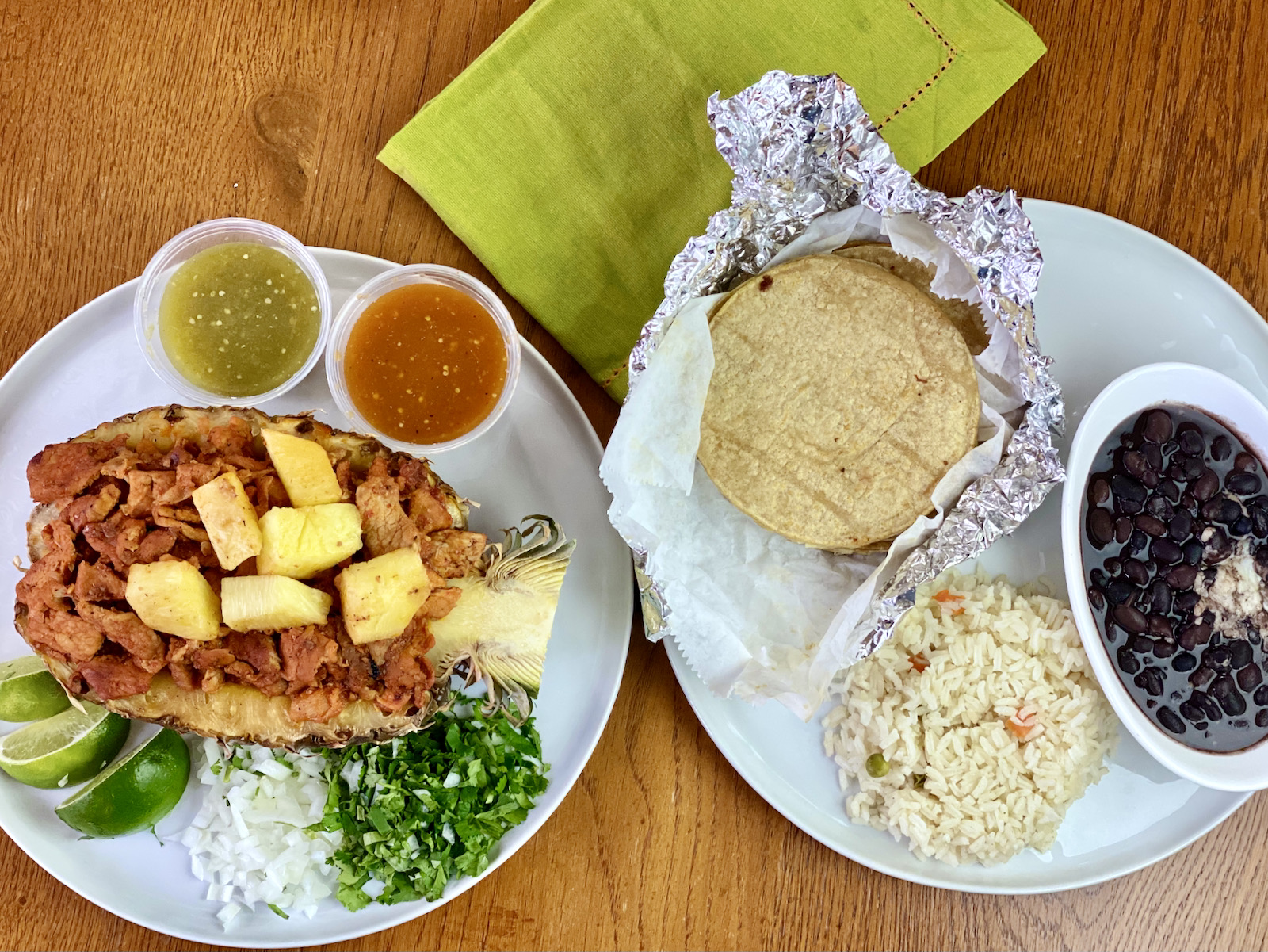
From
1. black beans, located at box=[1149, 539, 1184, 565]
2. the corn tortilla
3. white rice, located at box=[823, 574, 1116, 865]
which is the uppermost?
the corn tortilla

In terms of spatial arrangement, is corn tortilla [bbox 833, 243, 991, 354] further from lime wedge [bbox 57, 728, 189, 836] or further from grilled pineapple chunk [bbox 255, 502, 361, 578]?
lime wedge [bbox 57, 728, 189, 836]

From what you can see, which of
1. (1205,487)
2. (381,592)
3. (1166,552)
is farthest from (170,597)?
(1205,487)

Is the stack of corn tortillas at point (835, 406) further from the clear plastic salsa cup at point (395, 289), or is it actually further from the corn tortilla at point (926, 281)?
the clear plastic salsa cup at point (395, 289)

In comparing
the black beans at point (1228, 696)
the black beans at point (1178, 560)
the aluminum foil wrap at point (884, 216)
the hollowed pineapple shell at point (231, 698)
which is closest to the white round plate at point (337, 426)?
the aluminum foil wrap at point (884, 216)

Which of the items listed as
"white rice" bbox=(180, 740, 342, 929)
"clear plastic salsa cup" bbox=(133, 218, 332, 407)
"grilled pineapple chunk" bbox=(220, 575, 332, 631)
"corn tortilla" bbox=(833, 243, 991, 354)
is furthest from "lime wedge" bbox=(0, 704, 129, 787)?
"corn tortilla" bbox=(833, 243, 991, 354)

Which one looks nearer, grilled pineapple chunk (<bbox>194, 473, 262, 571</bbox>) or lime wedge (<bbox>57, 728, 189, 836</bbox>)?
grilled pineapple chunk (<bbox>194, 473, 262, 571</bbox>)

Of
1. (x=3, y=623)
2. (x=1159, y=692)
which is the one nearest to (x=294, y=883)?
(x=3, y=623)
